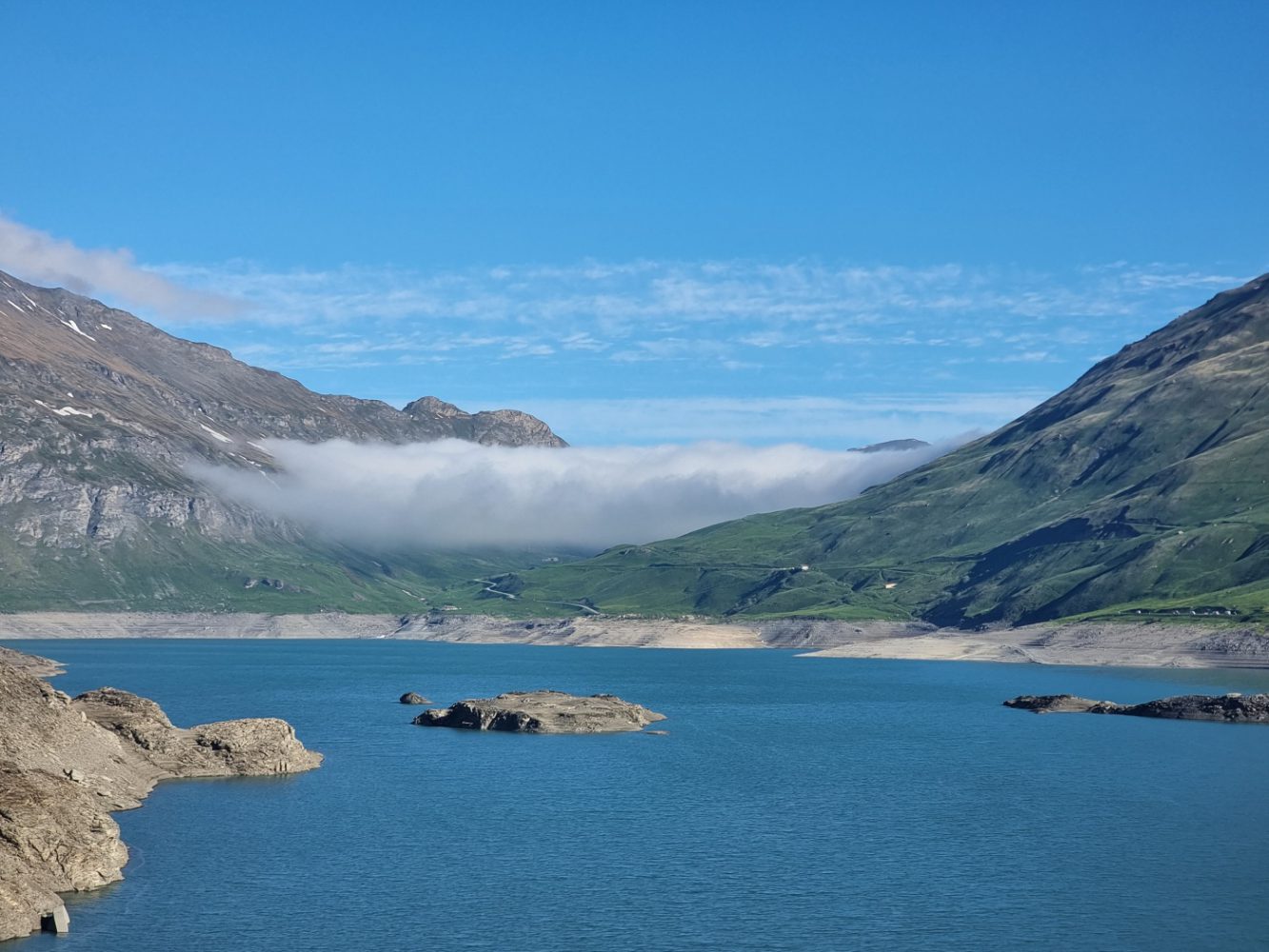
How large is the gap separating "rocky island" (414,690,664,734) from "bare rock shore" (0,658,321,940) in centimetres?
3819

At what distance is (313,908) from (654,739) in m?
85.6

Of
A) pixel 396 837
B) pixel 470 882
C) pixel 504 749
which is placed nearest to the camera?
pixel 470 882

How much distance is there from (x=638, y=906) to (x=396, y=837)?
2583cm

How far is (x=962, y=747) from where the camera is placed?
150 meters

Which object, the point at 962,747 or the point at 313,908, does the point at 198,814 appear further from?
the point at 962,747

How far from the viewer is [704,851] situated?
91.2 meters

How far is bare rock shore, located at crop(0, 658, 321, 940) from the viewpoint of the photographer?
7012cm

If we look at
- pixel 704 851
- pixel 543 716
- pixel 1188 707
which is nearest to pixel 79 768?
pixel 704 851

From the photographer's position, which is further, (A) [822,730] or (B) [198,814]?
(A) [822,730]

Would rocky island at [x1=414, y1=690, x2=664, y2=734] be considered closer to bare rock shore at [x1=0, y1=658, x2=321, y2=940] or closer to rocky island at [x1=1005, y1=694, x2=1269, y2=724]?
bare rock shore at [x1=0, y1=658, x2=321, y2=940]

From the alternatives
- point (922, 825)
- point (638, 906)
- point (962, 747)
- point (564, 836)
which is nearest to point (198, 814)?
point (564, 836)

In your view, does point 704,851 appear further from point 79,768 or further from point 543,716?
point 543,716

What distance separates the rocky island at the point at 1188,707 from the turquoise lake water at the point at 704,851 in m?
25.7

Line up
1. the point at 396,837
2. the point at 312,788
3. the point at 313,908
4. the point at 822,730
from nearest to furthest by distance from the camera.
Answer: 1. the point at 313,908
2. the point at 396,837
3. the point at 312,788
4. the point at 822,730
